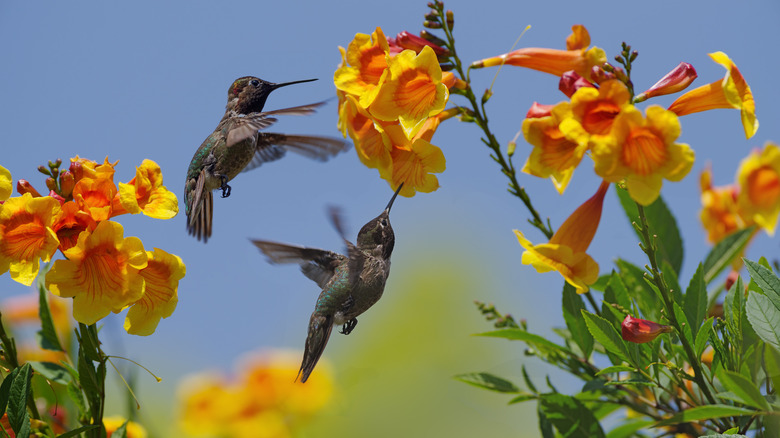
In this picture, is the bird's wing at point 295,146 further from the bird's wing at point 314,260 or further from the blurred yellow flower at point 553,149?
the blurred yellow flower at point 553,149

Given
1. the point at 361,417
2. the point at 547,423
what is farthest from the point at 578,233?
the point at 361,417

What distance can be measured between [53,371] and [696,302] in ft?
7.34

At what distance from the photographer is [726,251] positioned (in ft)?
8.84

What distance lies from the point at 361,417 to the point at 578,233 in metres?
20.0

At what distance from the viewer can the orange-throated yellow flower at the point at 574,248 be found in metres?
2.15

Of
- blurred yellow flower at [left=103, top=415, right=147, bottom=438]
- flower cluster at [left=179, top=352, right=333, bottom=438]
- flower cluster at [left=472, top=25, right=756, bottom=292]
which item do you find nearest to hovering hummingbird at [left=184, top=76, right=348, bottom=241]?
blurred yellow flower at [left=103, top=415, right=147, bottom=438]

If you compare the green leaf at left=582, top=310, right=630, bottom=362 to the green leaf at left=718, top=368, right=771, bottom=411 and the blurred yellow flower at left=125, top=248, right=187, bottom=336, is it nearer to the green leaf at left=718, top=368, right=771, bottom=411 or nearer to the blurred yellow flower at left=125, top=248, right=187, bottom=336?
the green leaf at left=718, top=368, right=771, bottom=411

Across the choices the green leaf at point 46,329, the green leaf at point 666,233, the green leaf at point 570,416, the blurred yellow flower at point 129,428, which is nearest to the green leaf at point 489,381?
the green leaf at point 570,416

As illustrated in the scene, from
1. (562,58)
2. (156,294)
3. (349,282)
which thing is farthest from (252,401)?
(562,58)

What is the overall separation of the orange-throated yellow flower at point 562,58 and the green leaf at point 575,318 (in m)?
0.78

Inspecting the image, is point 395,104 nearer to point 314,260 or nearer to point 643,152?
point 643,152

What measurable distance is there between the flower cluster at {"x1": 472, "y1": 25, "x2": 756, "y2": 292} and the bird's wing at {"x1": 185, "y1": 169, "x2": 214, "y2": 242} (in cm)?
142

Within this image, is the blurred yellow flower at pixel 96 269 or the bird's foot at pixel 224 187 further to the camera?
the bird's foot at pixel 224 187

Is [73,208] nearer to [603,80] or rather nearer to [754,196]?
[603,80]
